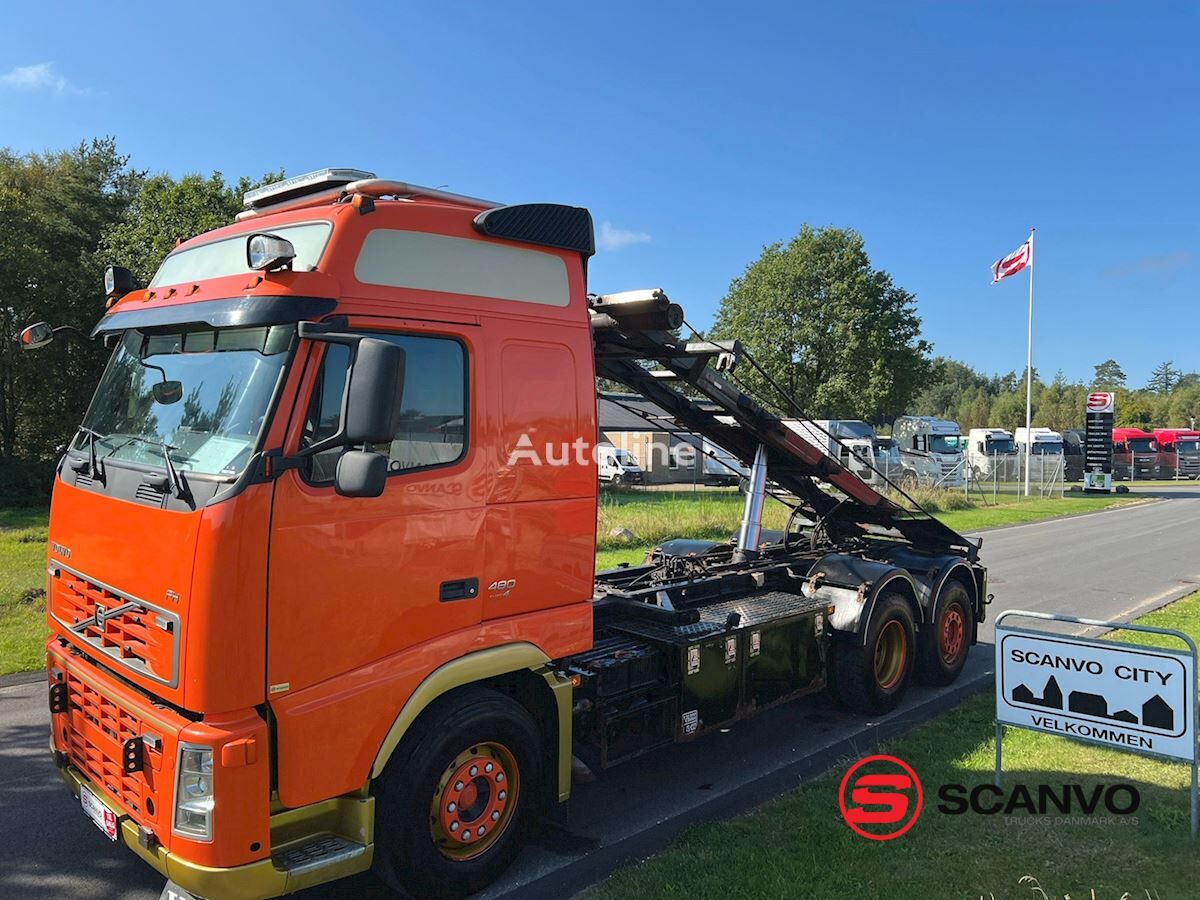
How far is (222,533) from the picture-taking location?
10.1 ft

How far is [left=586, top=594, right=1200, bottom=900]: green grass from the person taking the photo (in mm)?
3990

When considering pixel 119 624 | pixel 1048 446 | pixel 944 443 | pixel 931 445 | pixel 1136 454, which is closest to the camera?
pixel 119 624

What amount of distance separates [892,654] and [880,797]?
215 cm

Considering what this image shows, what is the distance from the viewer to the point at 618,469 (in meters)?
32.2

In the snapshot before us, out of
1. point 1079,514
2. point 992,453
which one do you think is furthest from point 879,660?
point 992,453

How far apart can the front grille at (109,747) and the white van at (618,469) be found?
91.4 ft

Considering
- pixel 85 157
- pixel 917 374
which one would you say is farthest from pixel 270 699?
pixel 917 374

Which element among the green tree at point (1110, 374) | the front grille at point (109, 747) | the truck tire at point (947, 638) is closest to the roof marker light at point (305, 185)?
the front grille at point (109, 747)

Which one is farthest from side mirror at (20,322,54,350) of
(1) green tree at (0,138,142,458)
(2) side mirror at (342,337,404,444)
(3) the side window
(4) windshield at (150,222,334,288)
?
(1) green tree at (0,138,142,458)

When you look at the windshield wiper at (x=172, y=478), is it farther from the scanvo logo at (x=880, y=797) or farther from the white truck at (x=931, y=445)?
the white truck at (x=931, y=445)

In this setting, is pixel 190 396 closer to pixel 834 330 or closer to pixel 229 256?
pixel 229 256

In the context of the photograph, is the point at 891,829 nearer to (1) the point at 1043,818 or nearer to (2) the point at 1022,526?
(1) the point at 1043,818

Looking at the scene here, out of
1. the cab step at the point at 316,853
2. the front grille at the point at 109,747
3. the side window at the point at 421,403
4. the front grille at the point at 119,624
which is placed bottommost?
the cab step at the point at 316,853

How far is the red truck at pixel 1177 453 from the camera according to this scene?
54.1 metres
